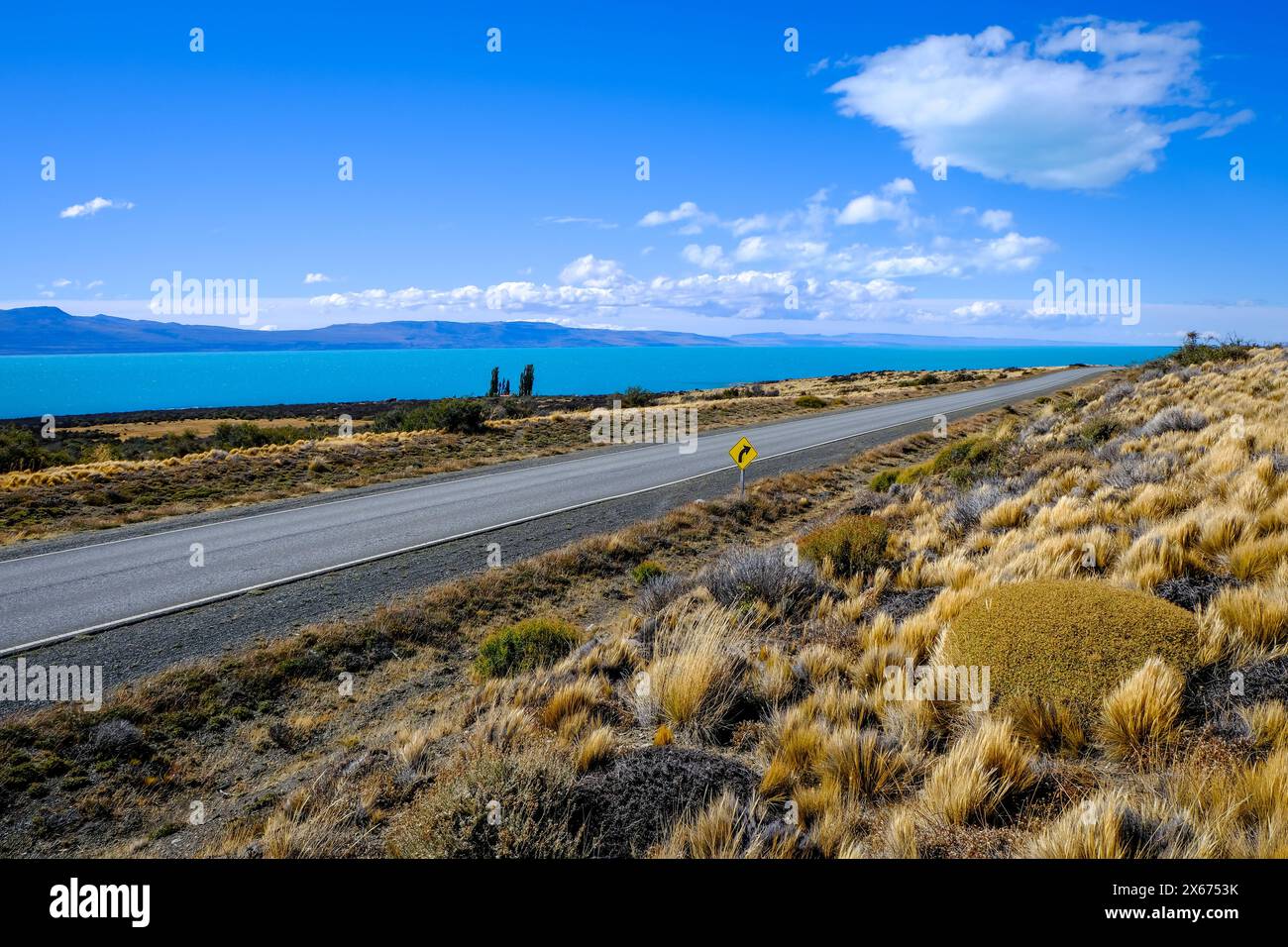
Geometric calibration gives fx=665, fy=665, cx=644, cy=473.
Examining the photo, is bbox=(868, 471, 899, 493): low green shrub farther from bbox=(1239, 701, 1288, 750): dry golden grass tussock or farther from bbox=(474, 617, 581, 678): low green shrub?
bbox=(1239, 701, 1288, 750): dry golden grass tussock

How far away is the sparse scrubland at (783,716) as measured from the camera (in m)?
3.56

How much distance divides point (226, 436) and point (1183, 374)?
151 ft

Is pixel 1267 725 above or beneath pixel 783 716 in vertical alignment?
above

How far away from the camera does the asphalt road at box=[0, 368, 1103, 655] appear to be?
30.1 ft

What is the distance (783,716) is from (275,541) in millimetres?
11180

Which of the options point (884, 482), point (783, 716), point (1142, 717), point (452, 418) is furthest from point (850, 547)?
point (452, 418)

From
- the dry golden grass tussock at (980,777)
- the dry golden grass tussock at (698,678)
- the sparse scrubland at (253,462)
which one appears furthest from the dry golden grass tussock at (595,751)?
the sparse scrubland at (253,462)

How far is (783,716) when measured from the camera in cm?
491

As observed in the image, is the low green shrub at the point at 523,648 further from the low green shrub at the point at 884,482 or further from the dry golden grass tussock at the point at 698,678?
the low green shrub at the point at 884,482

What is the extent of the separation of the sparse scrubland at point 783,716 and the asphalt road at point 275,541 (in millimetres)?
2797

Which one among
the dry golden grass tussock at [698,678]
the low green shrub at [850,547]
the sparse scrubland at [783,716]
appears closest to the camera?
the sparse scrubland at [783,716]

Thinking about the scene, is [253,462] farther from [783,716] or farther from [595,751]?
[783,716]
